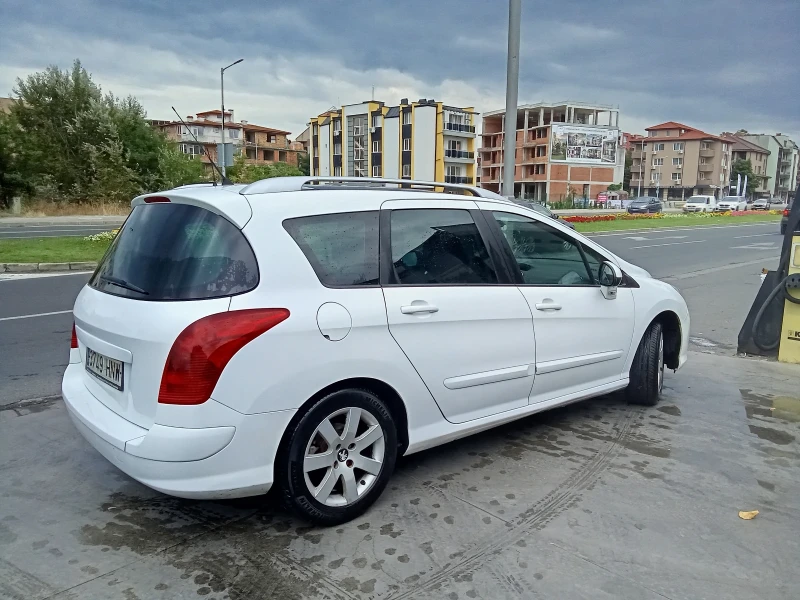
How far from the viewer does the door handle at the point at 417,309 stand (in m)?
3.35

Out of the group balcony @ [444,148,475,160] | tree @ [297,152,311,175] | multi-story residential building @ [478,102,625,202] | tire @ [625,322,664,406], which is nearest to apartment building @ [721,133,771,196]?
multi-story residential building @ [478,102,625,202]

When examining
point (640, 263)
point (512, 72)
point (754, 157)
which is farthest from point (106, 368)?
point (754, 157)

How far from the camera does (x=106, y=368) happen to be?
317cm

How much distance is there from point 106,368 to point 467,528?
76.4 inches

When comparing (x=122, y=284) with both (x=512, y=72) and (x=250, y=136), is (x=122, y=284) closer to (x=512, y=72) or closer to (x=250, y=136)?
(x=512, y=72)

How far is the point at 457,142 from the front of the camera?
3219 inches

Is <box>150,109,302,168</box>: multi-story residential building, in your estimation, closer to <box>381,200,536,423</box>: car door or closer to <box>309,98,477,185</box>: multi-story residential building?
<box>309,98,477,185</box>: multi-story residential building

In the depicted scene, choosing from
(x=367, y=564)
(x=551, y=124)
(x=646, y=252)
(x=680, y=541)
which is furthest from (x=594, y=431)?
(x=551, y=124)

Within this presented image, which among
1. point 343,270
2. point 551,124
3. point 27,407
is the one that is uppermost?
point 551,124

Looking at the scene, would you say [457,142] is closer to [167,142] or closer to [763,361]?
[167,142]

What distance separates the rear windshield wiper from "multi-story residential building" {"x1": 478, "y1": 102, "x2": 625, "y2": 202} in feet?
287

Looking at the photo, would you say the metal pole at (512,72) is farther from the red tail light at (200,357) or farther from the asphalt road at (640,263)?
the red tail light at (200,357)

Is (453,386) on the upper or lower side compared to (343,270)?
lower

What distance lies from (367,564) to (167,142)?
40184 mm
